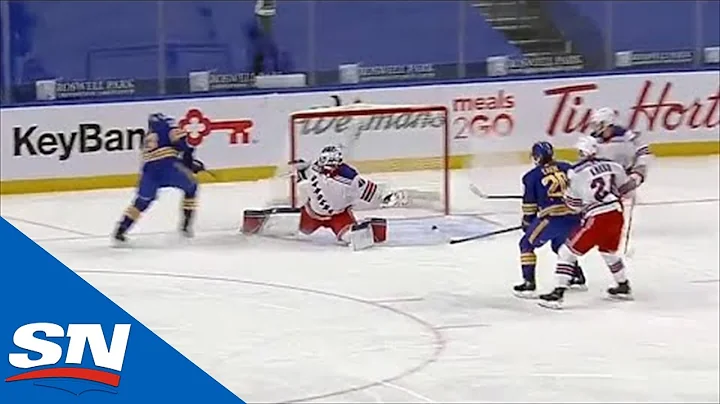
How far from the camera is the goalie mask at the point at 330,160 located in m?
9.82

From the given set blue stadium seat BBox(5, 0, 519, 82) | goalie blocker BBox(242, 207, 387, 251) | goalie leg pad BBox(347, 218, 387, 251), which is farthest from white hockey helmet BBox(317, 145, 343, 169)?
blue stadium seat BBox(5, 0, 519, 82)

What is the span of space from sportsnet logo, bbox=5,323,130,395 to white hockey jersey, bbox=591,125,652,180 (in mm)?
6012

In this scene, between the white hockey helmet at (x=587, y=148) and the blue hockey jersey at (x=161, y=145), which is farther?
the blue hockey jersey at (x=161, y=145)

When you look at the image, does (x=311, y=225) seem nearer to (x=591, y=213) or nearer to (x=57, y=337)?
(x=591, y=213)

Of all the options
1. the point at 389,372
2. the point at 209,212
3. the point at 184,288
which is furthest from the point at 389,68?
the point at 389,372

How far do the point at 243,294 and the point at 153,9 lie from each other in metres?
5.49

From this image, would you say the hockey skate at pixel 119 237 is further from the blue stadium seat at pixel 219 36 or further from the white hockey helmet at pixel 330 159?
the blue stadium seat at pixel 219 36

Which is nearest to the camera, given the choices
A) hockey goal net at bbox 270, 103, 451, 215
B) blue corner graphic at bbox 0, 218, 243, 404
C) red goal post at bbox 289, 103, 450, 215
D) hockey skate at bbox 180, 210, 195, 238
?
blue corner graphic at bbox 0, 218, 243, 404

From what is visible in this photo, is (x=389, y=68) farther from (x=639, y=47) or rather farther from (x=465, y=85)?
(x=639, y=47)

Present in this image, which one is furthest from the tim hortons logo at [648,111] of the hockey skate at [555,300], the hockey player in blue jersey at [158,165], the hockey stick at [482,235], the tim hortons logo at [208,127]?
Result: the hockey skate at [555,300]

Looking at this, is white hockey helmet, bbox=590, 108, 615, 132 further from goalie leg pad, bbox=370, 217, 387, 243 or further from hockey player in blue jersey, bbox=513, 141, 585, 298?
goalie leg pad, bbox=370, 217, 387, 243

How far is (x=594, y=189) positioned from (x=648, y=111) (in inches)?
261

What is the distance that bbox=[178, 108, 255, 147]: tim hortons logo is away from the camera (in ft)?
41.4

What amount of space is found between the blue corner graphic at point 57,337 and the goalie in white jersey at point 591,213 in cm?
551
